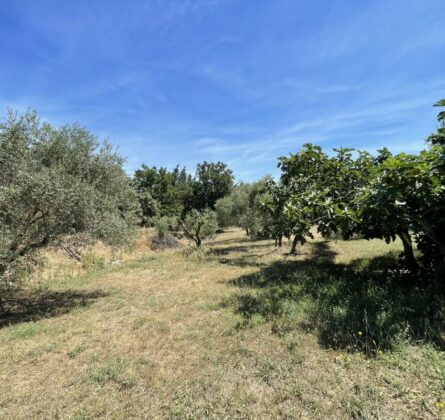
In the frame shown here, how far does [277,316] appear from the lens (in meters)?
6.09

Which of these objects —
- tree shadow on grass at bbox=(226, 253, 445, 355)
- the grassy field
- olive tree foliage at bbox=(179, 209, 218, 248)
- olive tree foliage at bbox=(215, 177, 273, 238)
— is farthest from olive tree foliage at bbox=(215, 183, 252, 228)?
the grassy field

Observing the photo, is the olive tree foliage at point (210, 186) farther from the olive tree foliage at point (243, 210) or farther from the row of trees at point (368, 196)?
the row of trees at point (368, 196)

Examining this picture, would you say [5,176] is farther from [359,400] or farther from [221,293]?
[359,400]

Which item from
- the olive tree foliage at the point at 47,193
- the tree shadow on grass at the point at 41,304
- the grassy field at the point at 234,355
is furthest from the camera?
the tree shadow on grass at the point at 41,304

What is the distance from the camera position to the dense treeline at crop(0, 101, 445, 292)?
4.96 m

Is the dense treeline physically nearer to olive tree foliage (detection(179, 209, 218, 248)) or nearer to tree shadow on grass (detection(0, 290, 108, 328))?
tree shadow on grass (detection(0, 290, 108, 328))

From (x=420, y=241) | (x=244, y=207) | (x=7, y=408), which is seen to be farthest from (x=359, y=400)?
(x=244, y=207)

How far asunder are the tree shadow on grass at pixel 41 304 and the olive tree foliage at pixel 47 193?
1.45 metres

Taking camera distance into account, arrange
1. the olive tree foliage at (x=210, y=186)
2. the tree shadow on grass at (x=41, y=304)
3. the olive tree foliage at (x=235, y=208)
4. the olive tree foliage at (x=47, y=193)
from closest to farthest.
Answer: the olive tree foliage at (x=47, y=193) < the tree shadow on grass at (x=41, y=304) < the olive tree foliage at (x=235, y=208) < the olive tree foliage at (x=210, y=186)

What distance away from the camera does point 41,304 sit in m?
9.09

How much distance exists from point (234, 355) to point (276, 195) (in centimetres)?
514

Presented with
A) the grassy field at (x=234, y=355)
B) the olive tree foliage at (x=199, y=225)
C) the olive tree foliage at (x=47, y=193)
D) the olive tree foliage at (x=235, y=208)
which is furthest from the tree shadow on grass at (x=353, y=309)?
the olive tree foliage at (x=235, y=208)

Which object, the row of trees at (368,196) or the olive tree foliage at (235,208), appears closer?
the row of trees at (368,196)

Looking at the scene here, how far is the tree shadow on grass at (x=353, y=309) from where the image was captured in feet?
14.9
